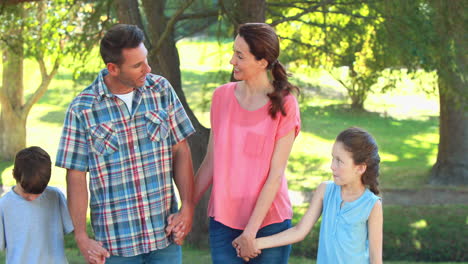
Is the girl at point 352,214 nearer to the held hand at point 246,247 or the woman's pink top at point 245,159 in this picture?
the held hand at point 246,247

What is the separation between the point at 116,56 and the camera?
269 centimetres

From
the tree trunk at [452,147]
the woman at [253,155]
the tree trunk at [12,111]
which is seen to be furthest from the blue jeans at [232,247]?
the tree trunk at [12,111]

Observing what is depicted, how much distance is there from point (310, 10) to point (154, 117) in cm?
445

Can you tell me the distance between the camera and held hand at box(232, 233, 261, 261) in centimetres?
265

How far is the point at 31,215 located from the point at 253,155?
111 cm

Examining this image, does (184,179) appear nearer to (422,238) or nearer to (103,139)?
(103,139)

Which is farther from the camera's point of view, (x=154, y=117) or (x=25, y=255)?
(x=25, y=255)

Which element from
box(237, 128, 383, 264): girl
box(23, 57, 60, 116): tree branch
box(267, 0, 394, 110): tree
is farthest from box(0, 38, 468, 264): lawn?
box(237, 128, 383, 264): girl

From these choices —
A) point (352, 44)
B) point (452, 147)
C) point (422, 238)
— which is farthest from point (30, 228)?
point (452, 147)

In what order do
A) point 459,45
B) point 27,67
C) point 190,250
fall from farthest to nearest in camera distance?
point 27,67 < point 190,250 < point 459,45

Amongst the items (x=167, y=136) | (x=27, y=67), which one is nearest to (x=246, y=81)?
(x=167, y=136)

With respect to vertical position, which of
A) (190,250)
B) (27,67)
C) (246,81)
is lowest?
(190,250)

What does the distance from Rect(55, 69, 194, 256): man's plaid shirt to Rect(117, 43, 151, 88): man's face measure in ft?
0.17

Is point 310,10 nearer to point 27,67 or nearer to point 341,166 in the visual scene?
point 341,166
